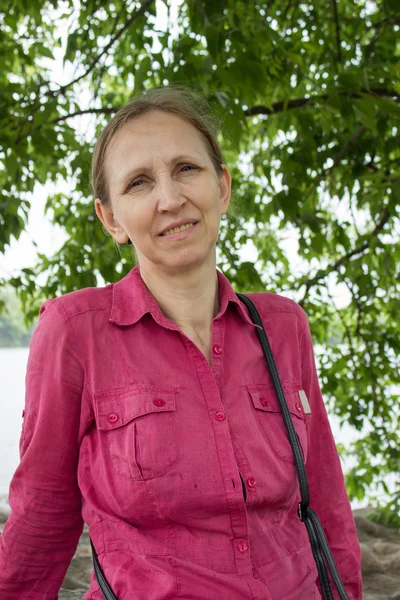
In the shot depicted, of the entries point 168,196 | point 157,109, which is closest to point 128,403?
point 168,196

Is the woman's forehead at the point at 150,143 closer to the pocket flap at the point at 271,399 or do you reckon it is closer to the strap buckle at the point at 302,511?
the pocket flap at the point at 271,399

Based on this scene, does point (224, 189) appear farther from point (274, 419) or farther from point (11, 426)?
point (11, 426)

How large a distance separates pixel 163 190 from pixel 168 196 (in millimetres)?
19

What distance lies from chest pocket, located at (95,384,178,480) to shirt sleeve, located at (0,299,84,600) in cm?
8

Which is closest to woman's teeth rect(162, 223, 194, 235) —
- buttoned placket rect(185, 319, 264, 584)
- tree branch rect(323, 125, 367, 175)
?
buttoned placket rect(185, 319, 264, 584)

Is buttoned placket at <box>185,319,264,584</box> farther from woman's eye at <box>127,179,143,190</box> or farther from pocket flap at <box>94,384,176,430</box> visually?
woman's eye at <box>127,179,143,190</box>

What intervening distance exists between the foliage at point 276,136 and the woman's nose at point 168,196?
2.77ft

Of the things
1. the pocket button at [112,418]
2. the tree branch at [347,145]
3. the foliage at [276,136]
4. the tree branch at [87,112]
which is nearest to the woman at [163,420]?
the pocket button at [112,418]

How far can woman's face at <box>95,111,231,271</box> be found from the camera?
61.9 inches

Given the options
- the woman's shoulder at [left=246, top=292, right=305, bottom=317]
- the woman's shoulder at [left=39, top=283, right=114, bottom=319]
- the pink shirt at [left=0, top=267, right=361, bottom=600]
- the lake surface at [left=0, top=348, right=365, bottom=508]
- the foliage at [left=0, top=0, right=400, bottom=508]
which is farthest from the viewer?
the lake surface at [left=0, top=348, right=365, bottom=508]

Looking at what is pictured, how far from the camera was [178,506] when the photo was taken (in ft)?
4.48

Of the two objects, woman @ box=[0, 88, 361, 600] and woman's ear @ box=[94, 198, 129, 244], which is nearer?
woman @ box=[0, 88, 361, 600]

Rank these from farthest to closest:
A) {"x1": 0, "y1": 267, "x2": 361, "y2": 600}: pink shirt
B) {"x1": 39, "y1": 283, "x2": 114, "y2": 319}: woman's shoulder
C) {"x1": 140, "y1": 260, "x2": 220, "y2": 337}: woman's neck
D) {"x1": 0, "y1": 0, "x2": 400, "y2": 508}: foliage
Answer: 1. {"x1": 0, "y1": 0, "x2": 400, "y2": 508}: foliage
2. {"x1": 140, "y1": 260, "x2": 220, "y2": 337}: woman's neck
3. {"x1": 39, "y1": 283, "x2": 114, "y2": 319}: woman's shoulder
4. {"x1": 0, "y1": 267, "x2": 361, "y2": 600}: pink shirt

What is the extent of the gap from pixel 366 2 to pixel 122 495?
3609 mm
